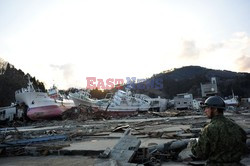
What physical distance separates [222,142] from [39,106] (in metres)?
37.9

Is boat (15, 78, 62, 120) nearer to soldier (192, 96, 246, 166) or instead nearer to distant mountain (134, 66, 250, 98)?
soldier (192, 96, 246, 166)

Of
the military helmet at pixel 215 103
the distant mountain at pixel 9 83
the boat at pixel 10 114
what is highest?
the distant mountain at pixel 9 83

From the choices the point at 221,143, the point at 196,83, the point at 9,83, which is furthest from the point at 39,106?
the point at 196,83

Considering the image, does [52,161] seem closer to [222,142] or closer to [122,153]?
[122,153]

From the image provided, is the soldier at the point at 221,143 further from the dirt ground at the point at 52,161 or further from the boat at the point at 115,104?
the boat at the point at 115,104

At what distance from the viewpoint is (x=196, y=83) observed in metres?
126

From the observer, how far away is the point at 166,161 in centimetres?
586

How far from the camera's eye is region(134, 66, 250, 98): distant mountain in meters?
109

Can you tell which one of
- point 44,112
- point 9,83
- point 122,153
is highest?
point 9,83

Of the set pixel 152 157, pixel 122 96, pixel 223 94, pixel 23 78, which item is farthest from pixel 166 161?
pixel 223 94

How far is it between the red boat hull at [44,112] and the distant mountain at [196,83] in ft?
208

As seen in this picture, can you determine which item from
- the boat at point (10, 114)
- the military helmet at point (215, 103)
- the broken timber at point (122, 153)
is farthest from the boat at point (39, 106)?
the military helmet at point (215, 103)

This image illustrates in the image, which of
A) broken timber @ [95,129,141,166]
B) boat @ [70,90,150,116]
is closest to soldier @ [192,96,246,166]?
broken timber @ [95,129,141,166]

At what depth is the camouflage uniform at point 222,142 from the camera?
3057 mm
